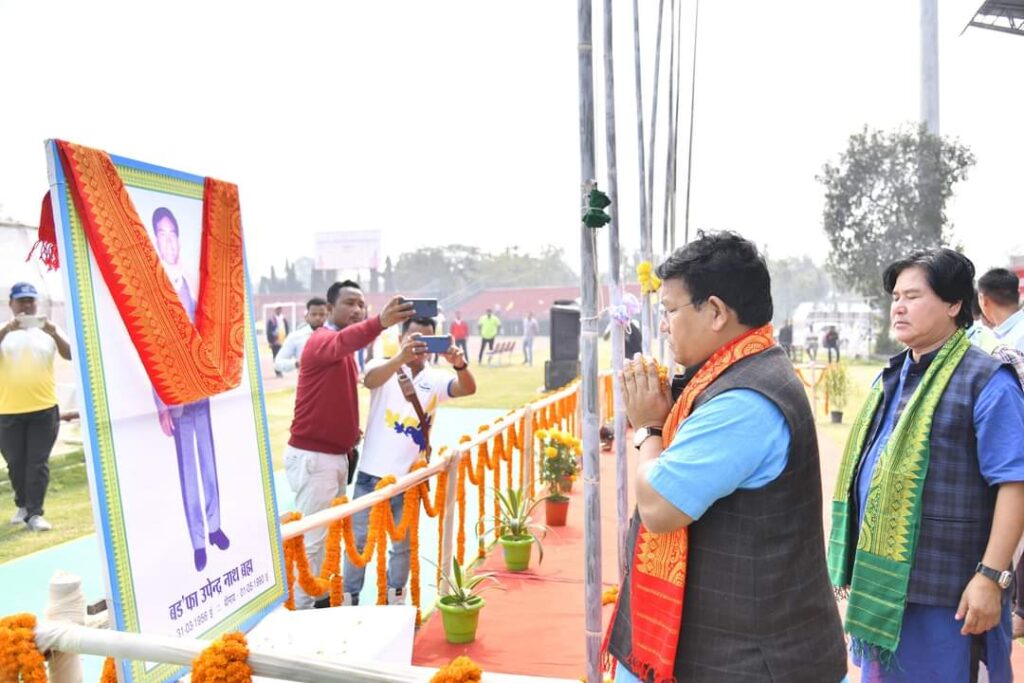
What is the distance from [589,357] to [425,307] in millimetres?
1176

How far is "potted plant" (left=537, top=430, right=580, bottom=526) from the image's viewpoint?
599 cm

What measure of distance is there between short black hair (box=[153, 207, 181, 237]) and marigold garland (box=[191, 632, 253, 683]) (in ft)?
2.92

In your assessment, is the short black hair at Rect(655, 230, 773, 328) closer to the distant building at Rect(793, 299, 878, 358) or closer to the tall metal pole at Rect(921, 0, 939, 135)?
the distant building at Rect(793, 299, 878, 358)

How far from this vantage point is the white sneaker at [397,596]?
13.3 ft

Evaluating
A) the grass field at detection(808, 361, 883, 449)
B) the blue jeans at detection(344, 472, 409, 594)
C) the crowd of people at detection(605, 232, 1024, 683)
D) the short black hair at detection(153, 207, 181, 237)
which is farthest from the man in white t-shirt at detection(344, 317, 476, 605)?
the grass field at detection(808, 361, 883, 449)

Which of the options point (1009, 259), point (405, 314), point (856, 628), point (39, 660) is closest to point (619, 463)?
point (405, 314)

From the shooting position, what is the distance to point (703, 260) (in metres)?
1.41

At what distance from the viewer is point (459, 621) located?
370 centimetres

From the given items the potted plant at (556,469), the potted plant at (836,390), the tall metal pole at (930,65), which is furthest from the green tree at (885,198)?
the potted plant at (556,469)

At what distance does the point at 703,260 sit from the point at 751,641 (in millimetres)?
667

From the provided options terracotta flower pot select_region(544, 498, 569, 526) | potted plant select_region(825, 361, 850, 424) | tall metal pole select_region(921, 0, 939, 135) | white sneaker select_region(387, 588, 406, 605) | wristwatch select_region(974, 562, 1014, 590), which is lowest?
potted plant select_region(825, 361, 850, 424)

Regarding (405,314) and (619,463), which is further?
(619,463)

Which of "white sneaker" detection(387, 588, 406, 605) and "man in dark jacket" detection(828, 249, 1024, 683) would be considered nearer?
"man in dark jacket" detection(828, 249, 1024, 683)

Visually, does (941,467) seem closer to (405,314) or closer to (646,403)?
(646,403)
